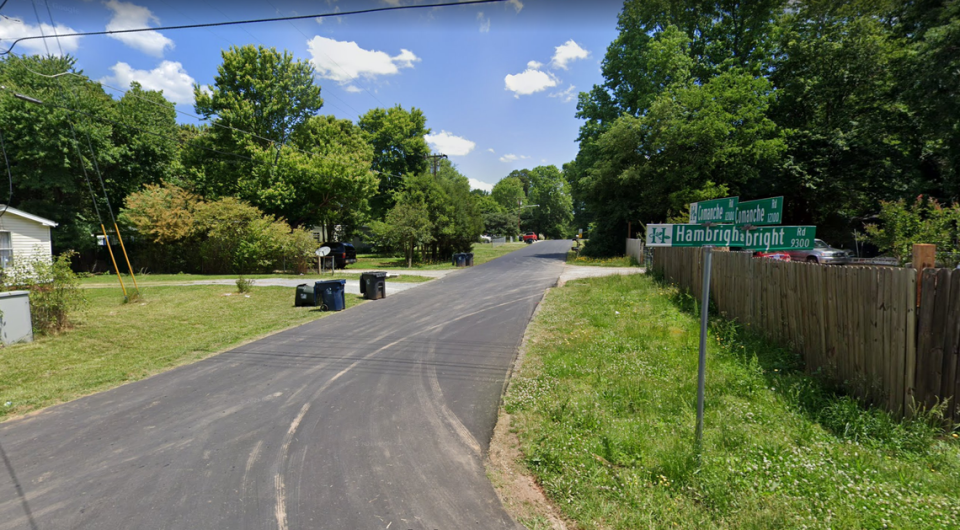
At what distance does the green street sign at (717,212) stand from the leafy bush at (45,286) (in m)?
13.2

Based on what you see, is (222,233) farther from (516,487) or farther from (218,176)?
(516,487)

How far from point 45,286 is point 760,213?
559 inches

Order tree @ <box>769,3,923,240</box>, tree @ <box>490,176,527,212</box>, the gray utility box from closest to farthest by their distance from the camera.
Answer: the gray utility box < tree @ <box>769,3,923,240</box> < tree @ <box>490,176,527,212</box>

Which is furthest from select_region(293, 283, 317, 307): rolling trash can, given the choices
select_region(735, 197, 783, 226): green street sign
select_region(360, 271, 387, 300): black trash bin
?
select_region(735, 197, 783, 226): green street sign

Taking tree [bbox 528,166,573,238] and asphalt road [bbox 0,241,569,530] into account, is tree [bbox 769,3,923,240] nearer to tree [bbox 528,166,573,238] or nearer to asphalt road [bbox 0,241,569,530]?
asphalt road [bbox 0,241,569,530]

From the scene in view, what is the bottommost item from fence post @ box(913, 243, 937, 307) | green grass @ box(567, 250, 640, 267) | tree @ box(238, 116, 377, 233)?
green grass @ box(567, 250, 640, 267)

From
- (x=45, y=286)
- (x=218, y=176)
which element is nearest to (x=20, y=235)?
(x=218, y=176)

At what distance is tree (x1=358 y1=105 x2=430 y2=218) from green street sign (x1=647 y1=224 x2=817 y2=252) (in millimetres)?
41277

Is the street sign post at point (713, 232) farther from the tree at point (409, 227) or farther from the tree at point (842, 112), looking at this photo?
the tree at point (842, 112)

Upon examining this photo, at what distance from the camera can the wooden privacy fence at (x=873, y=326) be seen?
155 inches

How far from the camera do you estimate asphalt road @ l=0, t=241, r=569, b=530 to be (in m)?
3.51

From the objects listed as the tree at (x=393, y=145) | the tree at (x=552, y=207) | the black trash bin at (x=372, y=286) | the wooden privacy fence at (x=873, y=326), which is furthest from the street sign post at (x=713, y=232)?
the tree at (x=552, y=207)

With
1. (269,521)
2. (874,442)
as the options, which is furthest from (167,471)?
(874,442)

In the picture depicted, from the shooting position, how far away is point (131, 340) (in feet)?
32.3
